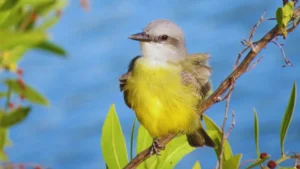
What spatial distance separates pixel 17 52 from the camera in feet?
4.71

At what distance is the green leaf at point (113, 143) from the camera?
1361 millimetres

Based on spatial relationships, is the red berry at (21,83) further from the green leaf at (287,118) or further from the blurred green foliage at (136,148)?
the green leaf at (287,118)

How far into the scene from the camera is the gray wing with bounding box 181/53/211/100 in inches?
65.7

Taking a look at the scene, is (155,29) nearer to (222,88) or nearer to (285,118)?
(285,118)

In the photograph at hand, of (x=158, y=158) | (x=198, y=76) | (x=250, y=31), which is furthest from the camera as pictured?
(x=198, y=76)

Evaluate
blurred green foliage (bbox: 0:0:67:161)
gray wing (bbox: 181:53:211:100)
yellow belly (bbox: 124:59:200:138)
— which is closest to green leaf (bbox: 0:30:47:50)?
blurred green foliage (bbox: 0:0:67:161)

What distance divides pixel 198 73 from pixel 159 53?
38cm

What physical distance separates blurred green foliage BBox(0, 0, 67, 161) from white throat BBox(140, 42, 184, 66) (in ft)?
1.77

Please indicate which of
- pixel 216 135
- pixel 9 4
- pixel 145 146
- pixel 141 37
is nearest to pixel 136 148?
pixel 145 146

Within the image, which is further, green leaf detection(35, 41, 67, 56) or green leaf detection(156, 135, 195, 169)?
green leaf detection(156, 135, 195, 169)

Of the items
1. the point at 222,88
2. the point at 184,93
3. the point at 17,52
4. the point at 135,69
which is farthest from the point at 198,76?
the point at 222,88

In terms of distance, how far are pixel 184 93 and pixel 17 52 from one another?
59 cm

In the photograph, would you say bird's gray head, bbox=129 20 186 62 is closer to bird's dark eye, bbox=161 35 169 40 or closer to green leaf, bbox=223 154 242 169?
bird's dark eye, bbox=161 35 169 40

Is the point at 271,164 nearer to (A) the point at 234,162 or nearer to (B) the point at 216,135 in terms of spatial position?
(A) the point at 234,162
